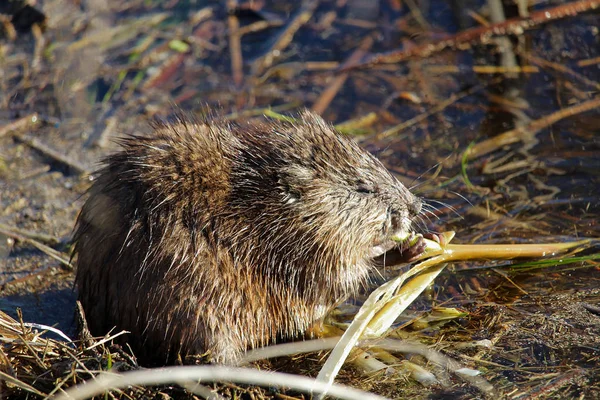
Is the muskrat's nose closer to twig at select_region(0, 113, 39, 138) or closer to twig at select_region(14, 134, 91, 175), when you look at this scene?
twig at select_region(14, 134, 91, 175)

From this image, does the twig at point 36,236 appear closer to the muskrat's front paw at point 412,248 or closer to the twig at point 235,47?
the muskrat's front paw at point 412,248

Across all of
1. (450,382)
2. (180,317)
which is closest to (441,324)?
(450,382)

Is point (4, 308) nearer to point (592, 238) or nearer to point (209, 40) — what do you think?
point (592, 238)

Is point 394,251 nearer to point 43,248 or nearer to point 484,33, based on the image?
point 43,248

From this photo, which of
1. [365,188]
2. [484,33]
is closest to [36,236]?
[365,188]

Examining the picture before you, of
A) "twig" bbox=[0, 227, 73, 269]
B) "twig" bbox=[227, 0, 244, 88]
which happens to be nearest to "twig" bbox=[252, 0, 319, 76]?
"twig" bbox=[227, 0, 244, 88]

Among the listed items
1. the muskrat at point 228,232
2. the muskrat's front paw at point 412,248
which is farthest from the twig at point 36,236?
the muskrat's front paw at point 412,248

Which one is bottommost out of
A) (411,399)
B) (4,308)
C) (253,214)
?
(411,399)
